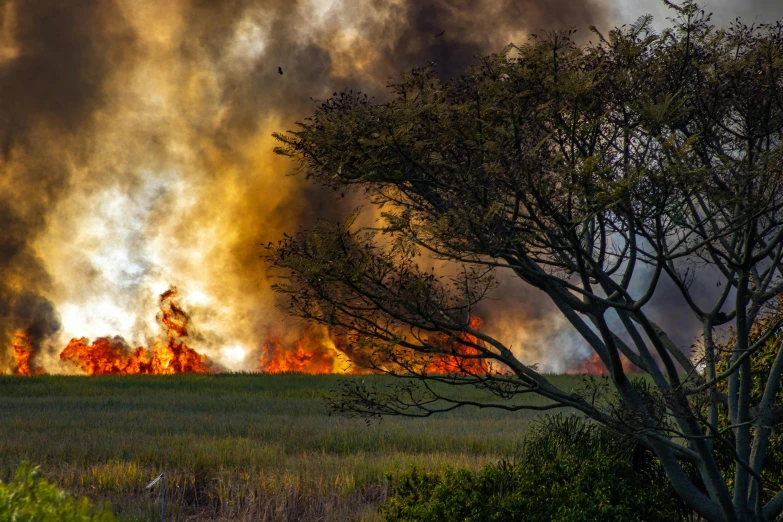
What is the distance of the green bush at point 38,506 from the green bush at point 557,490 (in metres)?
4.54

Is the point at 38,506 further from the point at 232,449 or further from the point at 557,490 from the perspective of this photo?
the point at 232,449

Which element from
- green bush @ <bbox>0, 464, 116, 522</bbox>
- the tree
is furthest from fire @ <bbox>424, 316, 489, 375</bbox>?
green bush @ <bbox>0, 464, 116, 522</bbox>

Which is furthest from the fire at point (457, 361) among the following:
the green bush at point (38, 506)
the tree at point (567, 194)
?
the green bush at point (38, 506)

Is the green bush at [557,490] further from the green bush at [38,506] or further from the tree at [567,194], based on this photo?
the green bush at [38,506]

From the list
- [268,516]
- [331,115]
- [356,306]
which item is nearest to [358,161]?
[331,115]

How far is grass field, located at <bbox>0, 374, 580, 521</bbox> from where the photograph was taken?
10.3m

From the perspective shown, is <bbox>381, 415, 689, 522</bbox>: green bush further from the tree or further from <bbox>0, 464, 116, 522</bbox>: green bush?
<bbox>0, 464, 116, 522</bbox>: green bush

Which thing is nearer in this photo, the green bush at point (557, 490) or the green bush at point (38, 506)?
the green bush at point (38, 506)

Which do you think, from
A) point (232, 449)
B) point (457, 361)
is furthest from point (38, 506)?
point (232, 449)

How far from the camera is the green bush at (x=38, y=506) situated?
381 centimetres

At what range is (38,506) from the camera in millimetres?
3932

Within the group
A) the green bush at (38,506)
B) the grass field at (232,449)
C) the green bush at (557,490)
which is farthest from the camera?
the grass field at (232,449)

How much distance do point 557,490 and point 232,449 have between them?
7.29 m

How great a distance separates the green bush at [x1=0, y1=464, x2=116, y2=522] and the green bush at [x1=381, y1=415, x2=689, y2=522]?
14.9 feet
